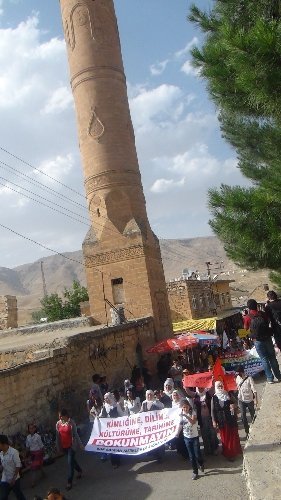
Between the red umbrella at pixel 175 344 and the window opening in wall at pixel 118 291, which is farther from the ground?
the window opening in wall at pixel 118 291

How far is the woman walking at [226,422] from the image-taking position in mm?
7457

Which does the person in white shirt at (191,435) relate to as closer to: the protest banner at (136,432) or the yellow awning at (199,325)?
the protest banner at (136,432)

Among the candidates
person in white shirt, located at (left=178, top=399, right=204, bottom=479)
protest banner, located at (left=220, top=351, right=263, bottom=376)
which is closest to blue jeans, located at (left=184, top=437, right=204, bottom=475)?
person in white shirt, located at (left=178, top=399, right=204, bottom=479)

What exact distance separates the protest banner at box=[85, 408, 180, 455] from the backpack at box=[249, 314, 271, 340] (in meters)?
2.35

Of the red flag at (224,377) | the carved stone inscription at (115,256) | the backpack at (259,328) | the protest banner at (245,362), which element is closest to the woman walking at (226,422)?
the red flag at (224,377)

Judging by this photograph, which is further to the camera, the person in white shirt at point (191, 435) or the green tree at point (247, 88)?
the person in white shirt at point (191, 435)

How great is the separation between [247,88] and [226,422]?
18.8ft

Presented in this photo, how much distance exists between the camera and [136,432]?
7812mm

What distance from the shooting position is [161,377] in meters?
16.4

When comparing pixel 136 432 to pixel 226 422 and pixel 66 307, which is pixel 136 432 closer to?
pixel 226 422

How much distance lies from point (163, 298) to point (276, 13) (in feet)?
52.0

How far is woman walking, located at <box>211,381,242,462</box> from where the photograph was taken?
7.46 meters

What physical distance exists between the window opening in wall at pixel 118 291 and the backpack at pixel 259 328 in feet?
43.3

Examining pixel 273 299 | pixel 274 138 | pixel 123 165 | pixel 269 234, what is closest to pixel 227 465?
pixel 273 299
